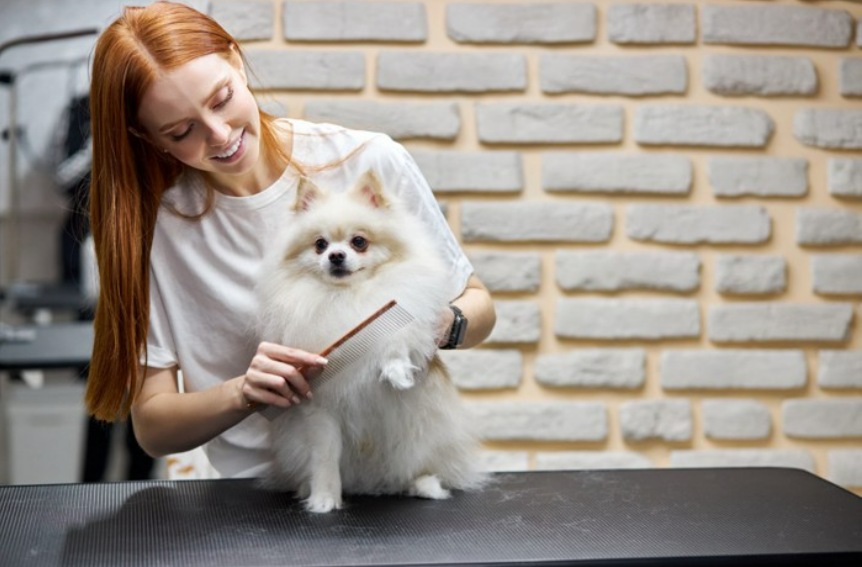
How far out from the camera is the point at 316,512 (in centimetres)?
101

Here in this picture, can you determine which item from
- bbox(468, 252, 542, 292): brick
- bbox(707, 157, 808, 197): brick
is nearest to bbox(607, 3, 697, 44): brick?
bbox(707, 157, 808, 197): brick

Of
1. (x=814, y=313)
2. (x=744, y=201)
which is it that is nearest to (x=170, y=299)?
(x=744, y=201)

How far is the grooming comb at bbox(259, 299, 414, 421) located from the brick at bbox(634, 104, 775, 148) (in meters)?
0.95

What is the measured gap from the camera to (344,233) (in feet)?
3.32

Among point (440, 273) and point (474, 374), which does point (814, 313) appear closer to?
point (474, 374)

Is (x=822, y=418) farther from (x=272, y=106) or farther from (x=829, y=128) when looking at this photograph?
(x=272, y=106)

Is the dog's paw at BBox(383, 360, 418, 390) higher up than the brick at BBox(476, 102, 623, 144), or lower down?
lower down

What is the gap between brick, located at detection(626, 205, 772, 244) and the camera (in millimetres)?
1767

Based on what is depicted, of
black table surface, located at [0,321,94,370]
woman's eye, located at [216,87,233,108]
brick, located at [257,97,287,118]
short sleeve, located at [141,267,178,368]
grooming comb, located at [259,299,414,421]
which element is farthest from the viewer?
black table surface, located at [0,321,94,370]

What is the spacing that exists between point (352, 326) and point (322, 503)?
8.1 inches

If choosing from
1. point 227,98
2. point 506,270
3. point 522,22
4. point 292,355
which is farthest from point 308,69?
point 292,355

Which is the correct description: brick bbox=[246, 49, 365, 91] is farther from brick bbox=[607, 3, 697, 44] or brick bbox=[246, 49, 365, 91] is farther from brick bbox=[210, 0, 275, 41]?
brick bbox=[607, 3, 697, 44]

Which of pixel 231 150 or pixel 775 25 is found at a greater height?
pixel 775 25

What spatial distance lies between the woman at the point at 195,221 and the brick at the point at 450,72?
1.50ft
